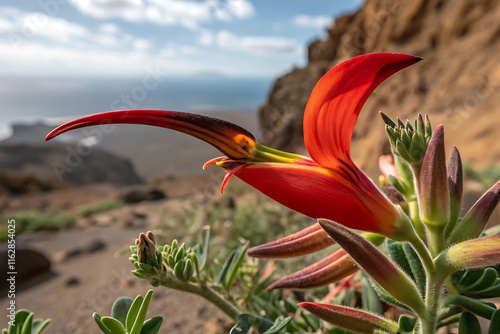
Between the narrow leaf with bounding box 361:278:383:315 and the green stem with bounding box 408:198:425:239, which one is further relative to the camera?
the narrow leaf with bounding box 361:278:383:315

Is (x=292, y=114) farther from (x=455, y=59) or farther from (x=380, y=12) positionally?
(x=455, y=59)

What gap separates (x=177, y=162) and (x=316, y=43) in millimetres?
8299

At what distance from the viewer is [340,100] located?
1.46 ft

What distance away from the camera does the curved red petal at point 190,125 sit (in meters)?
0.46

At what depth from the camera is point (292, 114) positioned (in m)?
9.71

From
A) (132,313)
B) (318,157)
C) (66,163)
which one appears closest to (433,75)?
(318,157)

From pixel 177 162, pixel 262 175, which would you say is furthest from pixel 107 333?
pixel 177 162

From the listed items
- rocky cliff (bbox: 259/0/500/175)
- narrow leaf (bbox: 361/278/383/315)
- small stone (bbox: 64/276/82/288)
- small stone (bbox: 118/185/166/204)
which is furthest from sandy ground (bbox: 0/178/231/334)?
rocky cliff (bbox: 259/0/500/175)

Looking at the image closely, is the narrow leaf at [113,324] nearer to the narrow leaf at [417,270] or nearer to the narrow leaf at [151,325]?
the narrow leaf at [151,325]

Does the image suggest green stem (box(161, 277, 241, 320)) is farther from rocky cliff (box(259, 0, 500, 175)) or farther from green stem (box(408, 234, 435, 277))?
rocky cliff (box(259, 0, 500, 175))

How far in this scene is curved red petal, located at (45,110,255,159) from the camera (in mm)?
458

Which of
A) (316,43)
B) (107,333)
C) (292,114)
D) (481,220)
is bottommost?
(107,333)

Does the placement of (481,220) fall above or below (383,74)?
below

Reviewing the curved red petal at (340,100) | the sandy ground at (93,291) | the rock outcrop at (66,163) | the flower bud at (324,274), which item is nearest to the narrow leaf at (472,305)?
the flower bud at (324,274)
